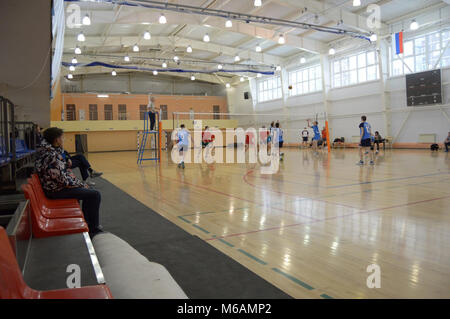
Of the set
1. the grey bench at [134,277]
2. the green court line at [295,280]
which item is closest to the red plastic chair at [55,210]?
the grey bench at [134,277]

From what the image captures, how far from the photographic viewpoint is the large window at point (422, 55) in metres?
17.0

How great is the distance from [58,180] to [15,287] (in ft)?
9.15

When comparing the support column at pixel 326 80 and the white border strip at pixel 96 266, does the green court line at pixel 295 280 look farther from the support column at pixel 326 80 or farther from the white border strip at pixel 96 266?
the support column at pixel 326 80

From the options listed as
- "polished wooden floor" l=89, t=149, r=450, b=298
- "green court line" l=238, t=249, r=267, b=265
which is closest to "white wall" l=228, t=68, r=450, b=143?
"polished wooden floor" l=89, t=149, r=450, b=298

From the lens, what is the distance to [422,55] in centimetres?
1805

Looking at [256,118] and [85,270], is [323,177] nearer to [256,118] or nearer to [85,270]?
[85,270]

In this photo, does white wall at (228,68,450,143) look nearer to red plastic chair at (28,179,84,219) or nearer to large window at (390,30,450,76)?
large window at (390,30,450,76)

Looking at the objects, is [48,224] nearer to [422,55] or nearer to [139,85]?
[422,55]

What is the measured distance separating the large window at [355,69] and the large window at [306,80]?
1.37 meters

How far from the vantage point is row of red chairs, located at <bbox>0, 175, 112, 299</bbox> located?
142 cm

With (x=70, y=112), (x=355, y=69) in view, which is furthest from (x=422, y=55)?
(x=70, y=112)

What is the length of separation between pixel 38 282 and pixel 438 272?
310cm

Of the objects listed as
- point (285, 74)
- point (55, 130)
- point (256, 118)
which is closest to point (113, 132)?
point (256, 118)

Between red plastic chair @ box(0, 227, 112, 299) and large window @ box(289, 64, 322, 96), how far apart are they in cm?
2500
